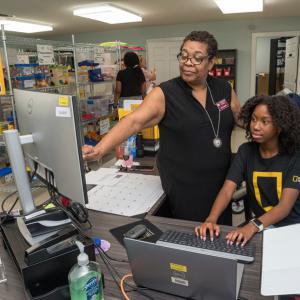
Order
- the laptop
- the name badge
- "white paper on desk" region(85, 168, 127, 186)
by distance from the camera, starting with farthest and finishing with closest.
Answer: "white paper on desk" region(85, 168, 127, 186) → the name badge → the laptop

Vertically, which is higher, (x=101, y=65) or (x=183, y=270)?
(x=101, y=65)

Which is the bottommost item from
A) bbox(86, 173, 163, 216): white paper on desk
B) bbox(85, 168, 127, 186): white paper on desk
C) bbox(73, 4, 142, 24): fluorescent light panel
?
bbox(86, 173, 163, 216): white paper on desk

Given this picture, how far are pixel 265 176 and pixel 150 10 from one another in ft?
16.1

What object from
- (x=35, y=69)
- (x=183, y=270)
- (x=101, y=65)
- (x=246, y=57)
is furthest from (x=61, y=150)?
(x=246, y=57)

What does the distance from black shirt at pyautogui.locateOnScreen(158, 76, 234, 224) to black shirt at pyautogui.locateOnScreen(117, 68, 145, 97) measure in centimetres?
311

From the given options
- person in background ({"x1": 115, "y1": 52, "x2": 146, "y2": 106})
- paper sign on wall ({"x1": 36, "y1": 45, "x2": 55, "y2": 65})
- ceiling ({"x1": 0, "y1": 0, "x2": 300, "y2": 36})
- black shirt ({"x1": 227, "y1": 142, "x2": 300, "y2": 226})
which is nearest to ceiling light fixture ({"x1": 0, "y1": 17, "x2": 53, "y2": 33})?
ceiling ({"x1": 0, "y1": 0, "x2": 300, "y2": 36})

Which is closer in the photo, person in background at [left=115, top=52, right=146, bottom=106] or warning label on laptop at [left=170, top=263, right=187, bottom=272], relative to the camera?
warning label on laptop at [left=170, top=263, right=187, bottom=272]

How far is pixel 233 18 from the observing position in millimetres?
7055

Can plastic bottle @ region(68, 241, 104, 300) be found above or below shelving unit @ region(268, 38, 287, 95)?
below

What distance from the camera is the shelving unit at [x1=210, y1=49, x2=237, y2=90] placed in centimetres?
736

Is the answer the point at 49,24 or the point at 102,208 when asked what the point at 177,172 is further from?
the point at 49,24

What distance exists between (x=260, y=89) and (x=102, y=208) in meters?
9.02

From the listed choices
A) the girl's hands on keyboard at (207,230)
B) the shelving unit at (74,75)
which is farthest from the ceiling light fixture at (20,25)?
the girl's hands on keyboard at (207,230)

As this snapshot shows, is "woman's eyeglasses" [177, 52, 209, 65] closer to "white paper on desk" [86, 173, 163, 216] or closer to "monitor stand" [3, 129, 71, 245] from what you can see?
"white paper on desk" [86, 173, 163, 216]
